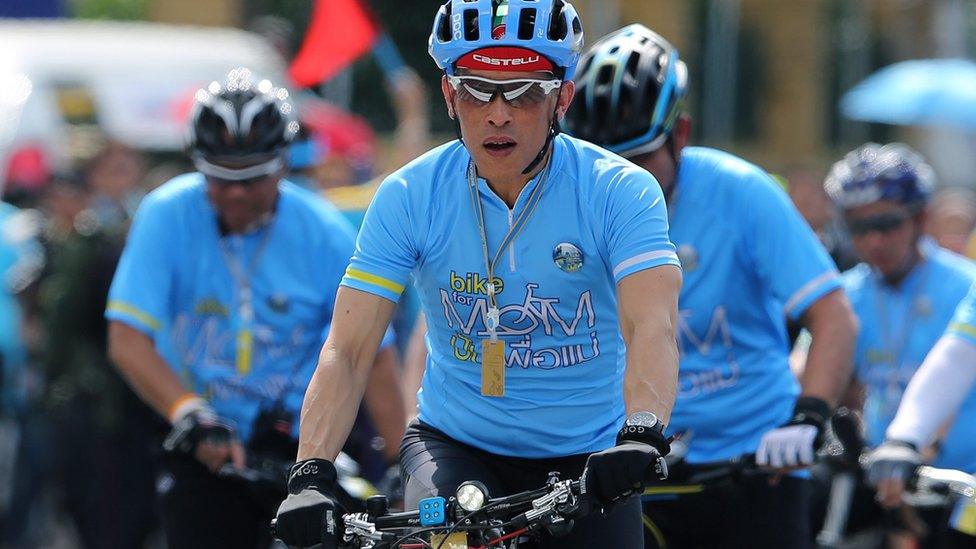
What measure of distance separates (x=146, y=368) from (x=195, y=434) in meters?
0.50

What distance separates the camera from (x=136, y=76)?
16797mm

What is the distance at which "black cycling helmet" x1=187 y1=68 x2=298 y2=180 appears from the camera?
690cm

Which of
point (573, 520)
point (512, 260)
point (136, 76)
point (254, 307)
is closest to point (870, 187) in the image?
point (254, 307)

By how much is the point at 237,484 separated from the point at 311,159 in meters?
3.75

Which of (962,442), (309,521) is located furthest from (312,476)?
(962,442)

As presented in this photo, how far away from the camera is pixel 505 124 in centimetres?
484

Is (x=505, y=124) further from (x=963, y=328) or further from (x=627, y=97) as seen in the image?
(x=963, y=328)

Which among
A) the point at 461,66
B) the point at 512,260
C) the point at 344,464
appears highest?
the point at 461,66

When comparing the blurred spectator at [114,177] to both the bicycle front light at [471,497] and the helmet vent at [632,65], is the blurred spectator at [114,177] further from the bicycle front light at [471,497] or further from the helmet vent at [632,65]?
the bicycle front light at [471,497]

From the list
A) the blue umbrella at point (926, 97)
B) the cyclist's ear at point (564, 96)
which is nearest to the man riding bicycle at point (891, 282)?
the cyclist's ear at point (564, 96)

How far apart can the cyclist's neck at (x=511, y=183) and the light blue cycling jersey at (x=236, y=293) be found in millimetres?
1909

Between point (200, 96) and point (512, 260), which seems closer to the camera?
point (512, 260)

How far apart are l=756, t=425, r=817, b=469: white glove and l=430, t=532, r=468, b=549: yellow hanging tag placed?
Result: 165cm

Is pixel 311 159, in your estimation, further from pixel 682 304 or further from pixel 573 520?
pixel 573 520
